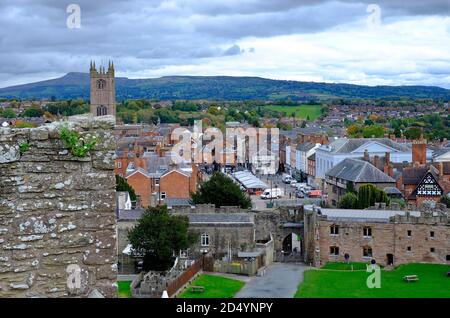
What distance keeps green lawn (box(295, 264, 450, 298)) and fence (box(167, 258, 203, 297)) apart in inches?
186

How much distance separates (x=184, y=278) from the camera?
28.7m

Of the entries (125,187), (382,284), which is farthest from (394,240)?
(125,187)

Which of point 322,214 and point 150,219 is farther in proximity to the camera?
point 322,214

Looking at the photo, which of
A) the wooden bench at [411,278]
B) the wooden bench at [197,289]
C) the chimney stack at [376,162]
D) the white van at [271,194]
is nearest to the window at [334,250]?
the wooden bench at [411,278]

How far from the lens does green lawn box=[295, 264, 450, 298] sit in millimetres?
27719

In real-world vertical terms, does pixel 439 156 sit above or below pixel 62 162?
below

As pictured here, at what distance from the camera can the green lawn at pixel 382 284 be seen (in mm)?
27719

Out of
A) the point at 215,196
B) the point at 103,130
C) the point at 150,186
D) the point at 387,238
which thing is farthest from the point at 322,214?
the point at 103,130

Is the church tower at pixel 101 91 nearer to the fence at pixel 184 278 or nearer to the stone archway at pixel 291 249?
the stone archway at pixel 291 249

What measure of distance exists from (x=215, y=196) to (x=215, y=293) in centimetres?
1437

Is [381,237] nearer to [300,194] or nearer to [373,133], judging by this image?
[300,194]

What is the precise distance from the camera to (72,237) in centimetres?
660
